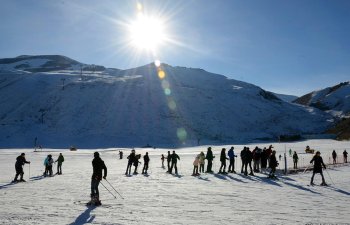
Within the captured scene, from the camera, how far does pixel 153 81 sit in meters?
151

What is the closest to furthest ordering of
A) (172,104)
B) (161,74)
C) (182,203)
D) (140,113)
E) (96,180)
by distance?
1. (96,180)
2. (182,203)
3. (140,113)
4. (172,104)
5. (161,74)

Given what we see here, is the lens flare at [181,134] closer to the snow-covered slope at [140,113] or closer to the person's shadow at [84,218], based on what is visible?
the snow-covered slope at [140,113]

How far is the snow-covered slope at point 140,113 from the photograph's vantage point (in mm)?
101125

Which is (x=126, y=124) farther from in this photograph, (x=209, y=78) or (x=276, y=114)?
(x=209, y=78)

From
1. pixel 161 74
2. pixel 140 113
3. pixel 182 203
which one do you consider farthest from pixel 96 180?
pixel 161 74

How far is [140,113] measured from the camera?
118 m

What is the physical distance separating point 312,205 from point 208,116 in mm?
111402

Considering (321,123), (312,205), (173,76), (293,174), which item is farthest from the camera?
(173,76)

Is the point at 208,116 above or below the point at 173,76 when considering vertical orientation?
below

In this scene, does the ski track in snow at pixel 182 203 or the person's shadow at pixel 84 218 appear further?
the ski track in snow at pixel 182 203

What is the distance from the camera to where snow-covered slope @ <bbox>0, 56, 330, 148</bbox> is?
10112 cm

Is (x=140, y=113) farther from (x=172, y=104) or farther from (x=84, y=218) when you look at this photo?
(x=84, y=218)

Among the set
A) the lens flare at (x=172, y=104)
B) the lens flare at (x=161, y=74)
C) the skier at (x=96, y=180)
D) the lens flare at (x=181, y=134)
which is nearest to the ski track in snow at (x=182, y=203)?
the skier at (x=96, y=180)

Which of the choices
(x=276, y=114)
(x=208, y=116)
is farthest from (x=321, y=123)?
(x=208, y=116)
